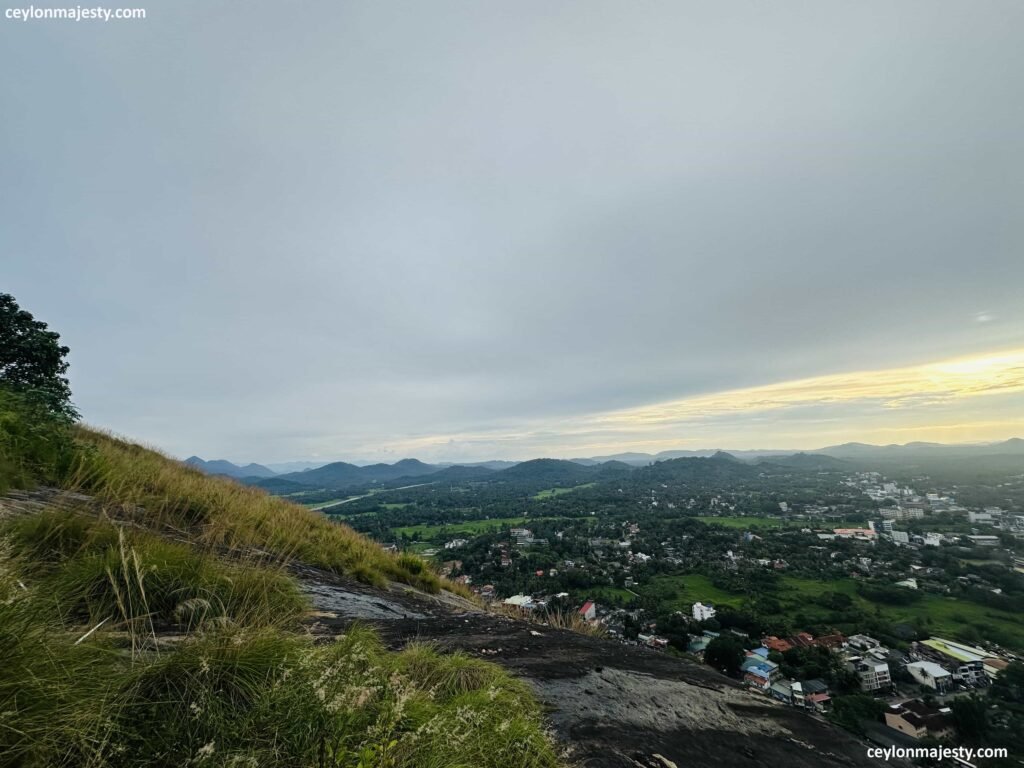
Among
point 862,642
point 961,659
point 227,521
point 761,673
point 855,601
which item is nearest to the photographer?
point 227,521

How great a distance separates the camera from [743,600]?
22031mm

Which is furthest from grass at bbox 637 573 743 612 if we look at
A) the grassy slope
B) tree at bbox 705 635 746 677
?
the grassy slope

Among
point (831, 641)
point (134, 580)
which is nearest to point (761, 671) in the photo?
point (831, 641)

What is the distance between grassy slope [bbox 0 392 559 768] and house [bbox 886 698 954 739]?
8104mm

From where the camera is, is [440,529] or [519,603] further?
[440,529]

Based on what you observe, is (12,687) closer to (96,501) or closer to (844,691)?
(96,501)

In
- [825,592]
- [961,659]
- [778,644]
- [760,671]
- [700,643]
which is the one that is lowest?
[825,592]

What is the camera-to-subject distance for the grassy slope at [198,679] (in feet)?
5.38

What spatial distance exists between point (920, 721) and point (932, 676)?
5.16 metres

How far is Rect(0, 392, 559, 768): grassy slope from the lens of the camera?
164 cm

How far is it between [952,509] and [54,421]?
51.9 metres

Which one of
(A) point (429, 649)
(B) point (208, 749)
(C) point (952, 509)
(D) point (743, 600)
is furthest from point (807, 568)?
(B) point (208, 749)

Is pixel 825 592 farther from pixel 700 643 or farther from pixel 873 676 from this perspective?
pixel 700 643

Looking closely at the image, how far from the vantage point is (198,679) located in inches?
80.0
